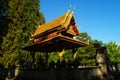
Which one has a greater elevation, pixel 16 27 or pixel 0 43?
pixel 16 27

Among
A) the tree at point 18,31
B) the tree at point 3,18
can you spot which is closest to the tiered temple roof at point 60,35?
the tree at point 18,31

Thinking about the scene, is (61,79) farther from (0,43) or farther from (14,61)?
(0,43)

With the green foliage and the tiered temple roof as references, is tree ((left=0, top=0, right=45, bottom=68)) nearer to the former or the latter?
the tiered temple roof

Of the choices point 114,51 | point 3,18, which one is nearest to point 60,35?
point 3,18

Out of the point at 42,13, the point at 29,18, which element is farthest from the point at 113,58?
the point at 29,18

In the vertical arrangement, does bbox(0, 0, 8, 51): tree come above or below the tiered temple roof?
above

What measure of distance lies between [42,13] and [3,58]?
1637cm

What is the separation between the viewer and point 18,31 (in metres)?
37.2

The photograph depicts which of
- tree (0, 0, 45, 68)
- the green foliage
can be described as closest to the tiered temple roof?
tree (0, 0, 45, 68)

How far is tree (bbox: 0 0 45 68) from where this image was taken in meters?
35.4

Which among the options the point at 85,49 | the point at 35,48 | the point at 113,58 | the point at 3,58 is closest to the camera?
the point at 35,48

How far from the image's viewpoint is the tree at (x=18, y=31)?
116ft

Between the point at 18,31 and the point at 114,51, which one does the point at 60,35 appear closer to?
the point at 18,31

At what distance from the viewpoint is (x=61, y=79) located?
63.1 feet
